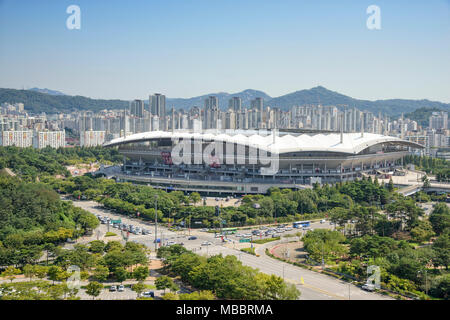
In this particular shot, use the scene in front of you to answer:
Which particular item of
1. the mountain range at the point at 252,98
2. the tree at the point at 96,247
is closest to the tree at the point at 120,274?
the tree at the point at 96,247

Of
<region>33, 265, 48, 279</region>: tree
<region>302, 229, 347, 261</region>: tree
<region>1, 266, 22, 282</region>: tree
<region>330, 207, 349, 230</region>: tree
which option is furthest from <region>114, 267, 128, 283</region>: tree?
<region>330, 207, 349, 230</region>: tree

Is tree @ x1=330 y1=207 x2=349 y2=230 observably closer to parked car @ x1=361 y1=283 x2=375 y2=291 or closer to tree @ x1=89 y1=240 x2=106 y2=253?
parked car @ x1=361 y1=283 x2=375 y2=291

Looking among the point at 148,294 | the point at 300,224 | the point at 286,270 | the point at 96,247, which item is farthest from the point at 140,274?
the point at 300,224

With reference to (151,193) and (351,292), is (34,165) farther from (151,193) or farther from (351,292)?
(351,292)

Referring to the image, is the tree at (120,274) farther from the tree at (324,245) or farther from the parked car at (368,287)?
the parked car at (368,287)
